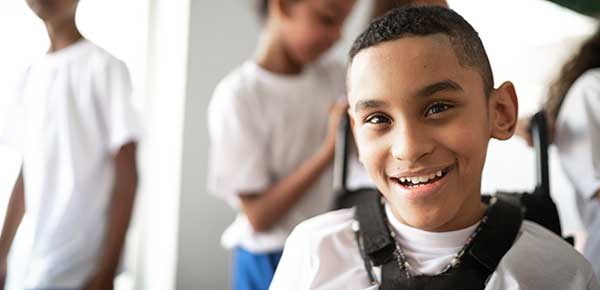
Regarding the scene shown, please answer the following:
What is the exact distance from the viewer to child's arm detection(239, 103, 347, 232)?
0.93 meters

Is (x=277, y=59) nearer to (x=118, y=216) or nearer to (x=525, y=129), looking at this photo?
(x=118, y=216)

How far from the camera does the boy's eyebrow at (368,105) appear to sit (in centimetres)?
44

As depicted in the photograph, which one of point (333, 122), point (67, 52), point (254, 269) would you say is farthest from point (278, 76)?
point (67, 52)

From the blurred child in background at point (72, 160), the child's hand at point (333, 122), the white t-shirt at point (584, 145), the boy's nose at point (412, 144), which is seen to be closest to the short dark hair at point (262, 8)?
the child's hand at point (333, 122)

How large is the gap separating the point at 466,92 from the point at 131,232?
60 centimetres

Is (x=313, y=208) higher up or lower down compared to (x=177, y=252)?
higher up

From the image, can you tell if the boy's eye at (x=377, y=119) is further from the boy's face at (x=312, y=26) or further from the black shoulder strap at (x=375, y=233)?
the boy's face at (x=312, y=26)


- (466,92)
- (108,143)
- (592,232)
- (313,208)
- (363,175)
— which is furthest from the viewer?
(313,208)

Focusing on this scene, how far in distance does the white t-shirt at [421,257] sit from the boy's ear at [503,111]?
9cm

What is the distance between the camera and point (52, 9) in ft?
1.92

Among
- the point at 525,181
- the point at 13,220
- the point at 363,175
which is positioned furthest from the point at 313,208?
the point at 13,220

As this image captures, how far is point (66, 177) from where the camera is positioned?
2.05 ft

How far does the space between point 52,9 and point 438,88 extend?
15.1 inches

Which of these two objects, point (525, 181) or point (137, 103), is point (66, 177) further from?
point (525, 181)
